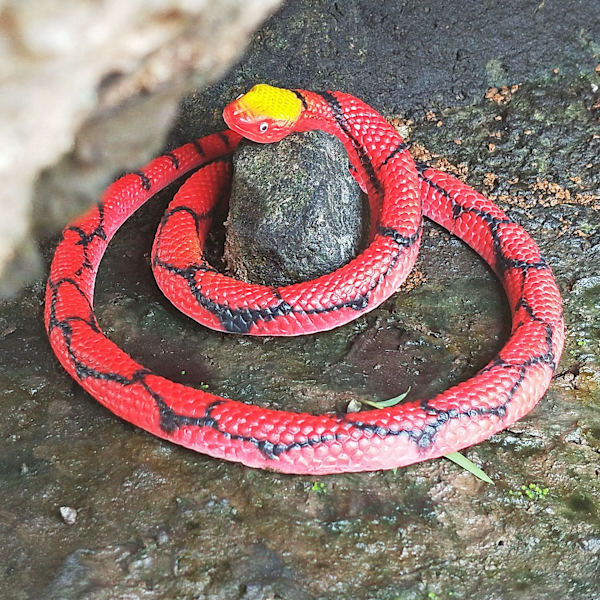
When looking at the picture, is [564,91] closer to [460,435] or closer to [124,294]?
[460,435]

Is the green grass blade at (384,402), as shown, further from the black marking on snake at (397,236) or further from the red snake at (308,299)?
the black marking on snake at (397,236)

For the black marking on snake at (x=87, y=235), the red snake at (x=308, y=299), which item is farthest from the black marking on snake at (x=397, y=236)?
the black marking on snake at (x=87, y=235)

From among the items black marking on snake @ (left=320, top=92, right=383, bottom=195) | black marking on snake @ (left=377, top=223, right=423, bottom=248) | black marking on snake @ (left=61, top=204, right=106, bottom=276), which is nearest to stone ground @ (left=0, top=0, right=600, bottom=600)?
black marking on snake @ (left=61, top=204, right=106, bottom=276)

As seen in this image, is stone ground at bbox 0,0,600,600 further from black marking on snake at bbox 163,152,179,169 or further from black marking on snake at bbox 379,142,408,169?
black marking on snake at bbox 379,142,408,169

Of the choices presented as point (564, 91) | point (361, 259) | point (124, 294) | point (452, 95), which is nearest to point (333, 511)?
point (361, 259)

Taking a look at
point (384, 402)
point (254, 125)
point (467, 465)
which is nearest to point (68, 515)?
point (384, 402)

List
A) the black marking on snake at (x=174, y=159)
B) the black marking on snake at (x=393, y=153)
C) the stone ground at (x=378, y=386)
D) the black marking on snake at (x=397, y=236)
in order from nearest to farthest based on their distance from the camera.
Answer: the stone ground at (x=378, y=386) < the black marking on snake at (x=397, y=236) < the black marking on snake at (x=393, y=153) < the black marking on snake at (x=174, y=159)
